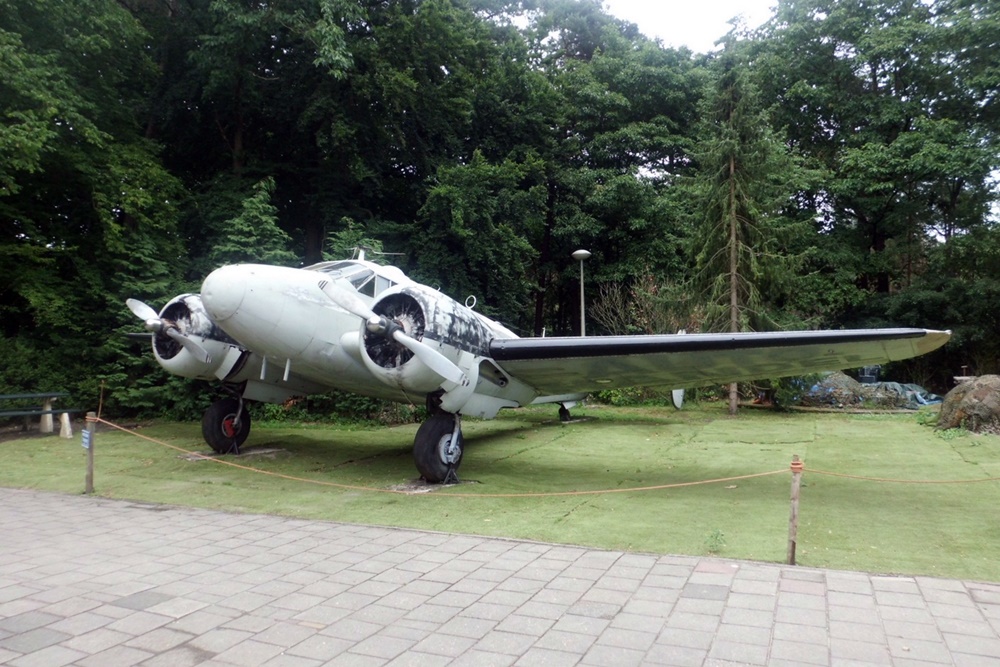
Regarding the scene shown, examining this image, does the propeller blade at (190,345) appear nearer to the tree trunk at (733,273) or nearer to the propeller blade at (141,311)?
the propeller blade at (141,311)

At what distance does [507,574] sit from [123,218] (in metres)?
16.2

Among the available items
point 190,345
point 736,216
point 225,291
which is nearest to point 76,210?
point 190,345

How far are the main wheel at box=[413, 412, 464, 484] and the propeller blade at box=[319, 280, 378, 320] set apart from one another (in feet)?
5.71

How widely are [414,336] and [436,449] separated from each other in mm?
1564

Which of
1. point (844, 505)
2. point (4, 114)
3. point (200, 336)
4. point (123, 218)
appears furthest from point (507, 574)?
point (123, 218)

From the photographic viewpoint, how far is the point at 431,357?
7289 millimetres

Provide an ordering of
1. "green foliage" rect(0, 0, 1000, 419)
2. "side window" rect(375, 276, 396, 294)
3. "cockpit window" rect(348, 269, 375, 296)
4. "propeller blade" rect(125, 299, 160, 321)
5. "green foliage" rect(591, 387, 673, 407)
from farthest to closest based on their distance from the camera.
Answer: "green foliage" rect(591, 387, 673, 407) → "green foliage" rect(0, 0, 1000, 419) → "propeller blade" rect(125, 299, 160, 321) → "side window" rect(375, 276, 396, 294) → "cockpit window" rect(348, 269, 375, 296)

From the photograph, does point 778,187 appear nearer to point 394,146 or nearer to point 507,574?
point 394,146

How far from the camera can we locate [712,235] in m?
17.5

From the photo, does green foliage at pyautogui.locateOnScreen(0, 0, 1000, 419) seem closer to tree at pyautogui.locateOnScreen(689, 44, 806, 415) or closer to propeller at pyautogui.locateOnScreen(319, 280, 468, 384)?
tree at pyautogui.locateOnScreen(689, 44, 806, 415)

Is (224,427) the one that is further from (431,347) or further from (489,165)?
(489,165)

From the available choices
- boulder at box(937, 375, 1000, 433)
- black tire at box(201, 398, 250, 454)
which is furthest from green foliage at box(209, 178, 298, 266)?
boulder at box(937, 375, 1000, 433)

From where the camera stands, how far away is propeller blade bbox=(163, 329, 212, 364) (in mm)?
9406

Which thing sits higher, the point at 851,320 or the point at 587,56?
the point at 587,56
